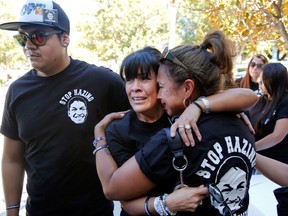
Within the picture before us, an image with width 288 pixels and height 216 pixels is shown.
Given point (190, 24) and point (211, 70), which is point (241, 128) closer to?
point (211, 70)

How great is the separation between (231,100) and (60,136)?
Answer: 3.52ft

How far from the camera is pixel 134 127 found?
1700 millimetres

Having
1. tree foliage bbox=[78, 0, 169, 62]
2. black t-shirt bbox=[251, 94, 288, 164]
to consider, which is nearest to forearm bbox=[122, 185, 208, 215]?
black t-shirt bbox=[251, 94, 288, 164]

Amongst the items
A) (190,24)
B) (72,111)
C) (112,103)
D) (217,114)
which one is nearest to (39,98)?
(72,111)

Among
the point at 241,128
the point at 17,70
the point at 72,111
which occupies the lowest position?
the point at 17,70

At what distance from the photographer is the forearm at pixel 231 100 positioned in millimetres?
1446

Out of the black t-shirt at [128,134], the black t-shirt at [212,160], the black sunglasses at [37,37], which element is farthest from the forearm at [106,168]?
the black sunglasses at [37,37]

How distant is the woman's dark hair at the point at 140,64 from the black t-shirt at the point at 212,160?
430 mm

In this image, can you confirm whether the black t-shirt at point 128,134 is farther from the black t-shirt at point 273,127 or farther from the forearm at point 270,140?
the black t-shirt at point 273,127

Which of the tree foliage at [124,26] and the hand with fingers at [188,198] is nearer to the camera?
the hand with fingers at [188,198]

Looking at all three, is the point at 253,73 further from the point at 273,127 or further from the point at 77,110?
the point at 77,110

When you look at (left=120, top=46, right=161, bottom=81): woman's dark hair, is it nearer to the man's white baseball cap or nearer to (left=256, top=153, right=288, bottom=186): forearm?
the man's white baseball cap

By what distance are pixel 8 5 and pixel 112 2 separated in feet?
25.9

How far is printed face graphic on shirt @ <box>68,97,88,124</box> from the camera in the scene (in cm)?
207
